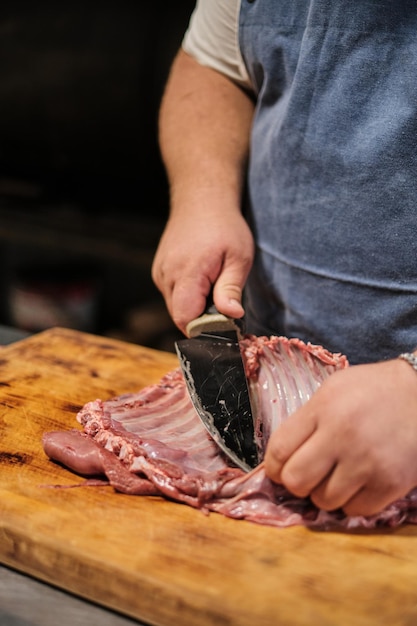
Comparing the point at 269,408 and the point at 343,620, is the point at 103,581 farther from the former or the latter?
the point at 269,408

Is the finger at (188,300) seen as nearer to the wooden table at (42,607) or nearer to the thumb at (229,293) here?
the thumb at (229,293)

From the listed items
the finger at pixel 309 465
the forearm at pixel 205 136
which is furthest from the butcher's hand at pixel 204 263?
the finger at pixel 309 465

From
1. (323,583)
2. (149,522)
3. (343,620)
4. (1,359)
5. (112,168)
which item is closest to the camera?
(343,620)

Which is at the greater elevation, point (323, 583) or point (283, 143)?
point (283, 143)

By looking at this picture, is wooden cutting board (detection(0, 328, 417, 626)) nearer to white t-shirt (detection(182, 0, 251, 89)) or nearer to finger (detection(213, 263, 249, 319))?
finger (detection(213, 263, 249, 319))

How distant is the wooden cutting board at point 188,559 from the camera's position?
1.43 m

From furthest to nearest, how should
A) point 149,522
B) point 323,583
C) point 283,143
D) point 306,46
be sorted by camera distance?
point 283,143 < point 306,46 < point 149,522 < point 323,583

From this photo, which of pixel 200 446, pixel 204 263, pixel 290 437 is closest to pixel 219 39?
pixel 204 263

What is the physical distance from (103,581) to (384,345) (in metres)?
1.05

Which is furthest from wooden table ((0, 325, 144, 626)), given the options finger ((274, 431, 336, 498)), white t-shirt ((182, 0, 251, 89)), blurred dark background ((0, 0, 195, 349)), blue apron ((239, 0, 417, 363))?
blurred dark background ((0, 0, 195, 349))

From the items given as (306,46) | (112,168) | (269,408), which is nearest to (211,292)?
(269,408)

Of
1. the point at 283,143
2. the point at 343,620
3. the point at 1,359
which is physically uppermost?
the point at 283,143

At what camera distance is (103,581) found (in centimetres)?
153

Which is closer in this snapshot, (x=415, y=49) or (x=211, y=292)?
(x=415, y=49)
